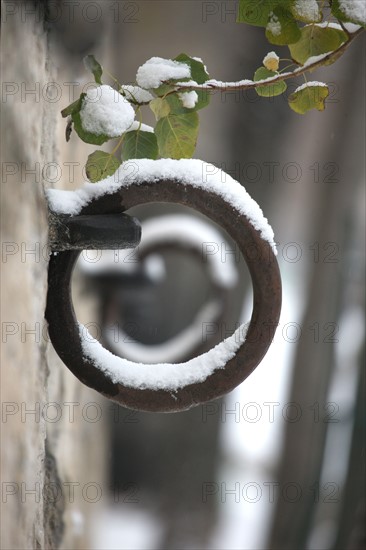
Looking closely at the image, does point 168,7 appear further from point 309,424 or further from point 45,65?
point 45,65

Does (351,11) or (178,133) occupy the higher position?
(351,11)

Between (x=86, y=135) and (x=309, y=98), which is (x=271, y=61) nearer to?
(x=309, y=98)

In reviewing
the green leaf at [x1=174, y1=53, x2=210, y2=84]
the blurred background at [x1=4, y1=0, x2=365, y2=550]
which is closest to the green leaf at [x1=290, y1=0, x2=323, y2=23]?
the green leaf at [x1=174, y1=53, x2=210, y2=84]

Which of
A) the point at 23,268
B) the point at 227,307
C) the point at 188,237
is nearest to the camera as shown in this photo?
the point at 23,268

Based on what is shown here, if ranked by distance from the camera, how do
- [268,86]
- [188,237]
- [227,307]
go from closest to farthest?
1. [268,86]
2. [188,237]
3. [227,307]

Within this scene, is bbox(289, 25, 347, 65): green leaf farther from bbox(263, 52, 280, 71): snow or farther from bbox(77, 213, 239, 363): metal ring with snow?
bbox(77, 213, 239, 363): metal ring with snow

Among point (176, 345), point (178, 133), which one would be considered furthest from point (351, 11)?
point (176, 345)
